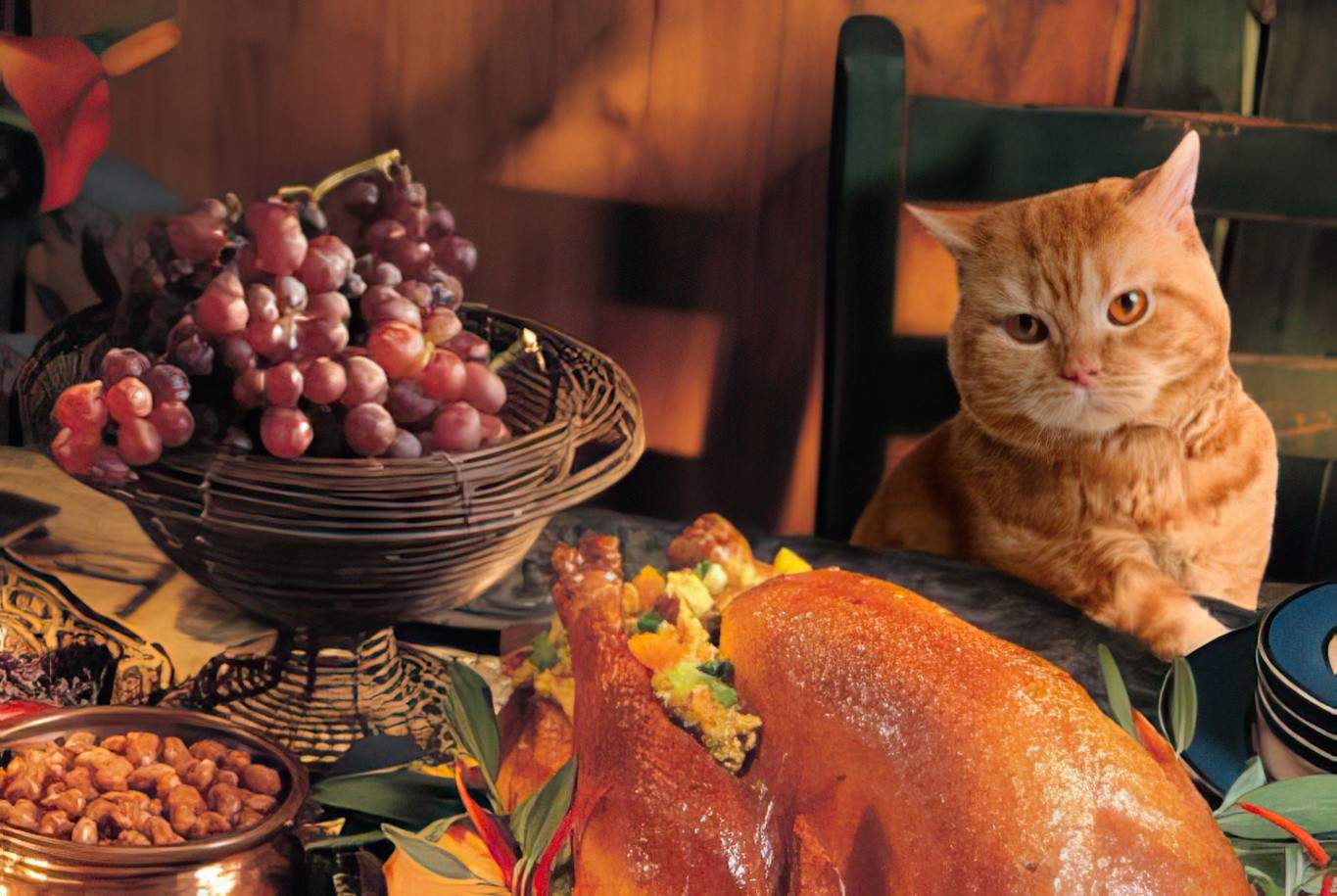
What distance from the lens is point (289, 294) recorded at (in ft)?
1.48

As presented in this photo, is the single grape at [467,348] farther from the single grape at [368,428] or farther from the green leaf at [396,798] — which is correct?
the green leaf at [396,798]

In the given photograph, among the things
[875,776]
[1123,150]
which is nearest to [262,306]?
[875,776]

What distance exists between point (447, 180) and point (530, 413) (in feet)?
0.40

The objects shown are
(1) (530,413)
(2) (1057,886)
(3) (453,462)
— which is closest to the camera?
(2) (1057,886)

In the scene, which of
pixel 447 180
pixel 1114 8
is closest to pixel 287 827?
pixel 447 180

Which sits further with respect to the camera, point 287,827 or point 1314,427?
point 1314,427

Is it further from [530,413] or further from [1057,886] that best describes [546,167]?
[1057,886]

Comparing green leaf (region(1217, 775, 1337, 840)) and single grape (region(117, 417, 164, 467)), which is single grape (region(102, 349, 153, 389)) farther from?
green leaf (region(1217, 775, 1337, 840))

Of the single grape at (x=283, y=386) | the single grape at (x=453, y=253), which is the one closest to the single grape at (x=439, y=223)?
the single grape at (x=453, y=253)

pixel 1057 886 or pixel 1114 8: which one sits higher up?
pixel 1114 8

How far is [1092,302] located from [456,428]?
0.83 ft

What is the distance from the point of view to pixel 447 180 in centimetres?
58

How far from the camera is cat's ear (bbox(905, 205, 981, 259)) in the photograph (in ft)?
1.77

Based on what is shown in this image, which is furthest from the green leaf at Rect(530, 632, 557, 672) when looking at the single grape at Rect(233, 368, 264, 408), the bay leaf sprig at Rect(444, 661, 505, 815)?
the single grape at Rect(233, 368, 264, 408)
